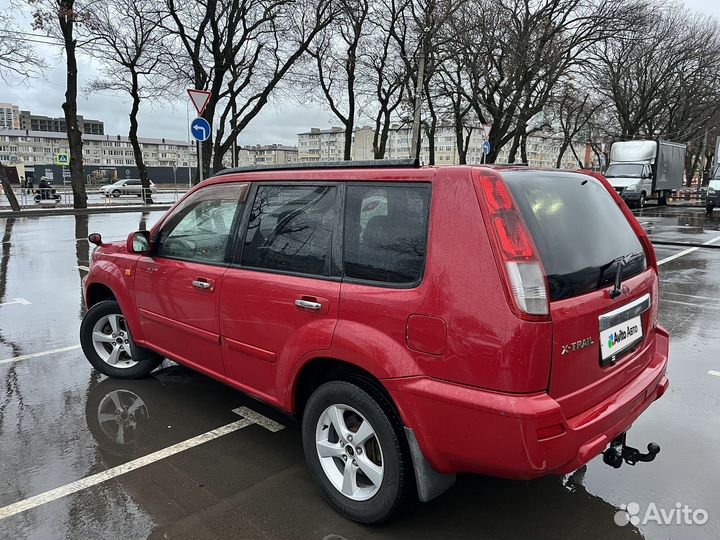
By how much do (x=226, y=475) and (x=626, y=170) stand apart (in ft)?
94.9

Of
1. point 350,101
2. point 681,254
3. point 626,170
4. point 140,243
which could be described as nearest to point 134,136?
point 350,101

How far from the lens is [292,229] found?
309 centimetres

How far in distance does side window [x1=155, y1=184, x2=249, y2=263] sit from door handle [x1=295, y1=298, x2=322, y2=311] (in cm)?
84

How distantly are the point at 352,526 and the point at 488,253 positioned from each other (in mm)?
1529

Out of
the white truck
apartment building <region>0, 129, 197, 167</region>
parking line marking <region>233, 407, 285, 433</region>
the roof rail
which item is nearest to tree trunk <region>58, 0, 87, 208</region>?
the roof rail

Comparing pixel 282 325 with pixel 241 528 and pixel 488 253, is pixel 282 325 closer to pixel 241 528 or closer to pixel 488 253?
pixel 241 528

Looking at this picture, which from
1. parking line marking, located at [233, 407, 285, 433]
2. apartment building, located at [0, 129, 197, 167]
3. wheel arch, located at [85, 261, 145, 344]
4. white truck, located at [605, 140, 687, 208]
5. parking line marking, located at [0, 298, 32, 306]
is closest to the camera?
parking line marking, located at [233, 407, 285, 433]

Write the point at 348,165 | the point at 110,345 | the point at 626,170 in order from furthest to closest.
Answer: the point at 626,170 < the point at 110,345 < the point at 348,165

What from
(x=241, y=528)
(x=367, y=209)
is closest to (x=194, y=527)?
(x=241, y=528)

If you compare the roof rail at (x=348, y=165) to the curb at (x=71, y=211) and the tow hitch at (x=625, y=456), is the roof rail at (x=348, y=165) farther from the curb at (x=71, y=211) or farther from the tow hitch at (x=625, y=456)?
the curb at (x=71, y=211)

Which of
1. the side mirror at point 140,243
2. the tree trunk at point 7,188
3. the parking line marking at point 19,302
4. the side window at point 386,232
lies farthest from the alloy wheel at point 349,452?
the tree trunk at point 7,188

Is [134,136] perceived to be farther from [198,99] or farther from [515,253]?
[515,253]

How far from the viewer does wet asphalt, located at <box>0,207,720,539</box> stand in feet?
8.71

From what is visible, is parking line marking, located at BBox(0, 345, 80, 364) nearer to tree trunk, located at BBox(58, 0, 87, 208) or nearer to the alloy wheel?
the alloy wheel
